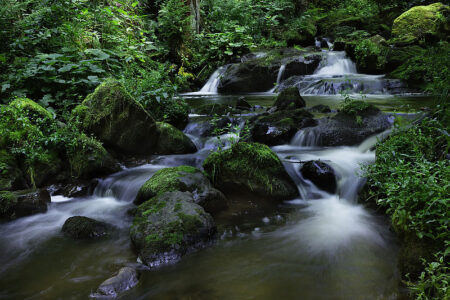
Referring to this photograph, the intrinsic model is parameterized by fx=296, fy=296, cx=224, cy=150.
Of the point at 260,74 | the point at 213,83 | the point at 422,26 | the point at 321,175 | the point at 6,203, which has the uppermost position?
the point at 422,26

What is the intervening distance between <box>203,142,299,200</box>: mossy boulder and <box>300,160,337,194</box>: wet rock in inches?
13.9

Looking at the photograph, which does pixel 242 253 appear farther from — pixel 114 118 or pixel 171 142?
pixel 114 118

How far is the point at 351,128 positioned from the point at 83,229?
16.8 feet

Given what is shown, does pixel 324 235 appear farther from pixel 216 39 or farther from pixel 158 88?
pixel 216 39

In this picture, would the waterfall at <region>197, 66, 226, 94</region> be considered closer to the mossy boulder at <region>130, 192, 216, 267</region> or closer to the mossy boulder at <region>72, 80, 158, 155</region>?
the mossy boulder at <region>72, 80, 158, 155</region>

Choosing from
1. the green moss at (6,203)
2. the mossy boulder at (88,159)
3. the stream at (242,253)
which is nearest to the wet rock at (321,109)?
the stream at (242,253)

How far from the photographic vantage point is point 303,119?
663 centimetres

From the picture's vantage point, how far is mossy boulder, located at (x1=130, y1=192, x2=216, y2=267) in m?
3.10

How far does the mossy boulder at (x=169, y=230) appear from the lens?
10.2ft

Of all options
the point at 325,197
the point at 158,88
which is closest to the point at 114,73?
the point at 158,88

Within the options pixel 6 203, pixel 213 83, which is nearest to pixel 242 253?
pixel 6 203

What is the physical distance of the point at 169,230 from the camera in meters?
3.22

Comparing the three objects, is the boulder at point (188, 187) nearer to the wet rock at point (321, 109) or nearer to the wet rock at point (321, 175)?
the wet rock at point (321, 175)

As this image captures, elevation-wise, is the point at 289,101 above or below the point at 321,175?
above
